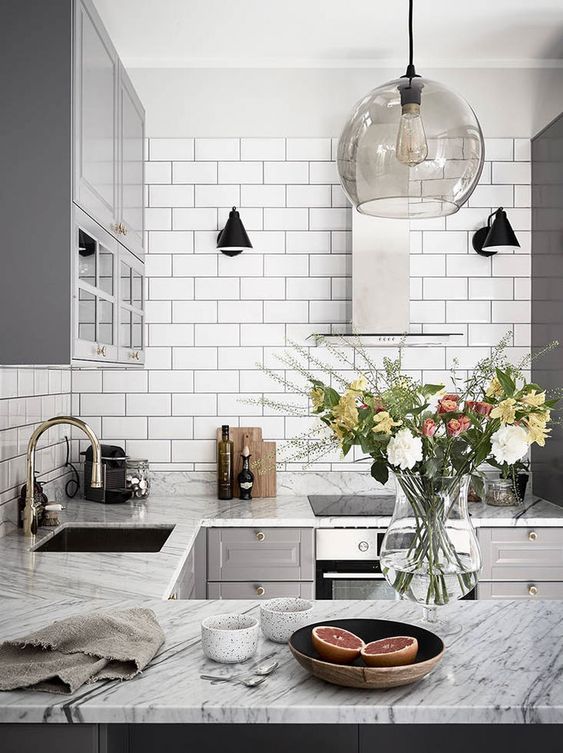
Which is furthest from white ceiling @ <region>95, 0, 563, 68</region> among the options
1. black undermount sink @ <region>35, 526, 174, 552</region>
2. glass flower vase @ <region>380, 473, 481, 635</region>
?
glass flower vase @ <region>380, 473, 481, 635</region>

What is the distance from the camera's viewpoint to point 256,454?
404cm

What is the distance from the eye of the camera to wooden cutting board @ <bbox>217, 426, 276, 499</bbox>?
13.1ft

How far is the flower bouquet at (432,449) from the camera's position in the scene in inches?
65.5

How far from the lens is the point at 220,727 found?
1707 millimetres

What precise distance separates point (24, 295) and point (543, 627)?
1.64 metres

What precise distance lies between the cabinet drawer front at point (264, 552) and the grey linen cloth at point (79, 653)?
1.69 m

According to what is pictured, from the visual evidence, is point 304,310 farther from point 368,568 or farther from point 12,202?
point 12,202

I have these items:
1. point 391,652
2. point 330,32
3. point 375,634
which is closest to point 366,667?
point 391,652

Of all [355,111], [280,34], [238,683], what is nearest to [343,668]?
[238,683]

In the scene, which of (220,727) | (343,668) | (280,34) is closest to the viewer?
(343,668)

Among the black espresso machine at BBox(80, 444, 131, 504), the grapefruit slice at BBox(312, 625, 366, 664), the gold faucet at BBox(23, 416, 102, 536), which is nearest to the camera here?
the grapefruit slice at BBox(312, 625, 366, 664)

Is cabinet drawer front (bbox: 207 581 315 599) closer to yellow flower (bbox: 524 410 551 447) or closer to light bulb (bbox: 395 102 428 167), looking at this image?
yellow flower (bbox: 524 410 551 447)

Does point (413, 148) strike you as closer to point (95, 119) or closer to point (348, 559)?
point (95, 119)

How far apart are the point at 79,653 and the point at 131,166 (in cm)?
236
